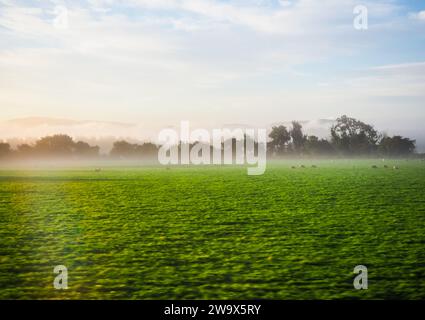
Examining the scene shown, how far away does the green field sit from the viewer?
682 cm

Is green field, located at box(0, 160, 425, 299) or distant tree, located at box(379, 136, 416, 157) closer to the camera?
green field, located at box(0, 160, 425, 299)

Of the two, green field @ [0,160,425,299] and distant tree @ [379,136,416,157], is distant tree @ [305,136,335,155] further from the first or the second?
green field @ [0,160,425,299]

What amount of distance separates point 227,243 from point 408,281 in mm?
3893

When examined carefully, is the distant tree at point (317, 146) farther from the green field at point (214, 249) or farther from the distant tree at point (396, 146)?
the green field at point (214, 249)

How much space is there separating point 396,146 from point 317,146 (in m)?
18.8

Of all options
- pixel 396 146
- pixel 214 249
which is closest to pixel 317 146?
pixel 396 146

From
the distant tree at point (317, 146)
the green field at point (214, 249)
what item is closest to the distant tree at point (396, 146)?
the distant tree at point (317, 146)

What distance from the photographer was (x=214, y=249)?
9359 millimetres

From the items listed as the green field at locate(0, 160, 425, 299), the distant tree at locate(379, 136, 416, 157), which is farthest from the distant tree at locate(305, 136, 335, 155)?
the green field at locate(0, 160, 425, 299)

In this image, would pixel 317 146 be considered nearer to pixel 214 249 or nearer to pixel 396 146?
pixel 396 146

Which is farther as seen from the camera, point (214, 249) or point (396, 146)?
point (396, 146)

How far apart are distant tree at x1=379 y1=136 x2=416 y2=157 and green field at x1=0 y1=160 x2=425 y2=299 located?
103854 mm

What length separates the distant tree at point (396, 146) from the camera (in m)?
115

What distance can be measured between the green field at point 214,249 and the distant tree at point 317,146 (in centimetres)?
10016
